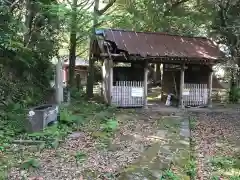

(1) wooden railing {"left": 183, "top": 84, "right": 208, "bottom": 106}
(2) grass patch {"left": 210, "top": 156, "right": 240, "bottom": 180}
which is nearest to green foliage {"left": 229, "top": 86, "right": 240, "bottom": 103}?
(1) wooden railing {"left": 183, "top": 84, "right": 208, "bottom": 106}

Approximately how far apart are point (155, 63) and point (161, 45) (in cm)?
Result: 91

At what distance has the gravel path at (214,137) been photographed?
784 cm

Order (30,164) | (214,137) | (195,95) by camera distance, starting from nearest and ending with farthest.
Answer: (30,164)
(214,137)
(195,95)

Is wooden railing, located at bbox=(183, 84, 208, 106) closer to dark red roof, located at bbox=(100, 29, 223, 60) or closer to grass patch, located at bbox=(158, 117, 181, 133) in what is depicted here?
dark red roof, located at bbox=(100, 29, 223, 60)

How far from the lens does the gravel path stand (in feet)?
25.7

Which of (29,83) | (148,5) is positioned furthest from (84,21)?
(148,5)

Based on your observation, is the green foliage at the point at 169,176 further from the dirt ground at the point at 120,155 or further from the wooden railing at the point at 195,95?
the wooden railing at the point at 195,95

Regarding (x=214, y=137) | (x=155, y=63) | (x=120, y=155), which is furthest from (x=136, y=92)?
(x=120, y=155)

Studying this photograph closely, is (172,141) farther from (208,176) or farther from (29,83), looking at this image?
(29,83)

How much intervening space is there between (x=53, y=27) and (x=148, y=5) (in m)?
6.13

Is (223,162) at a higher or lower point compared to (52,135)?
lower

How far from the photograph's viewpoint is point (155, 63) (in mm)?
Result: 16328

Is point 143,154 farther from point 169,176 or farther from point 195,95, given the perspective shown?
point 195,95

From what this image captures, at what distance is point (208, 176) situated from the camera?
694cm
